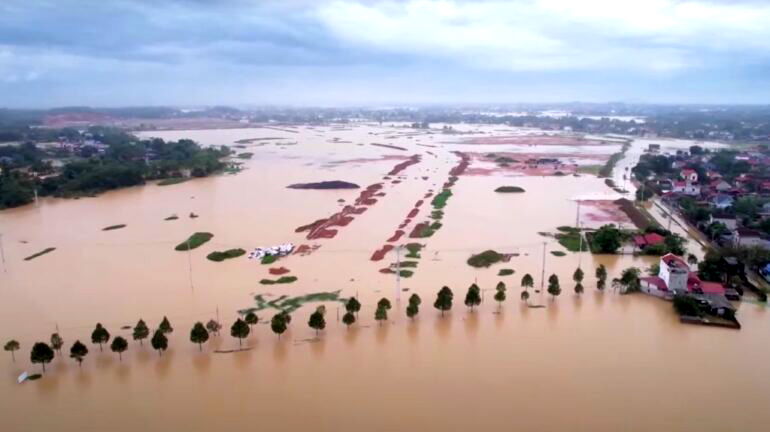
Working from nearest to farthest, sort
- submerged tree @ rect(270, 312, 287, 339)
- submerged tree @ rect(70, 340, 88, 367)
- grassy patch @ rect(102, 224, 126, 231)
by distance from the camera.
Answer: submerged tree @ rect(70, 340, 88, 367) → submerged tree @ rect(270, 312, 287, 339) → grassy patch @ rect(102, 224, 126, 231)

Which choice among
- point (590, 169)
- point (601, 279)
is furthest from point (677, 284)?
point (590, 169)

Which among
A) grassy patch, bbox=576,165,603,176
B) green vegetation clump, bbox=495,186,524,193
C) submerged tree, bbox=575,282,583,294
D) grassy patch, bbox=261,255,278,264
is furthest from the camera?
grassy patch, bbox=576,165,603,176

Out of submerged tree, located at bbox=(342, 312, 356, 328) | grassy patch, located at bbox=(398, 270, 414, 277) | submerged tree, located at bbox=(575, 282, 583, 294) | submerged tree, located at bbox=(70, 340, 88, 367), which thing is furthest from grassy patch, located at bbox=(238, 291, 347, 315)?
submerged tree, located at bbox=(575, 282, 583, 294)

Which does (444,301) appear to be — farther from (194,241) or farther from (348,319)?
(194,241)

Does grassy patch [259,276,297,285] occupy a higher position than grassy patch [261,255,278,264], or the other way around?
grassy patch [261,255,278,264]

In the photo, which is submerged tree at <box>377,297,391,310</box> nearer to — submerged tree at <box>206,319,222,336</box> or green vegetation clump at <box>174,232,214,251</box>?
submerged tree at <box>206,319,222,336</box>

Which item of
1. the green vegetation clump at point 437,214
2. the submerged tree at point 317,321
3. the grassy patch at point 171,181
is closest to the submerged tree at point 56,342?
the submerged tree at point 317,321

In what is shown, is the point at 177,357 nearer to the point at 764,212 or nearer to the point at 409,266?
the point at 409,266
